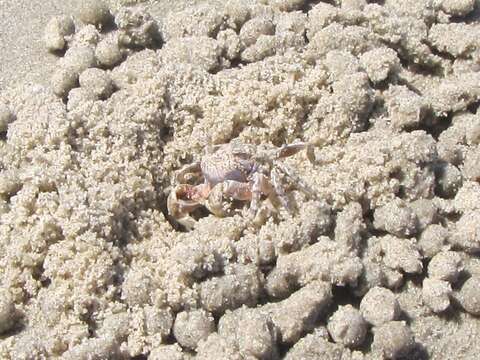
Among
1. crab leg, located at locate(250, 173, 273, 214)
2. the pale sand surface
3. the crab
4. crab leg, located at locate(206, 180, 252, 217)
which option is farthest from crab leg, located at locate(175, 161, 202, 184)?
the pale sand surface

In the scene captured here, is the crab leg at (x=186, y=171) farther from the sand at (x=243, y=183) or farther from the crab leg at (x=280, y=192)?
the crab leg at (x=280, y=192)

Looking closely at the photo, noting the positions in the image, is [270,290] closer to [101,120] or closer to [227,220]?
[227,220]

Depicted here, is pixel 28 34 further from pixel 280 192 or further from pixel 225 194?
pixel 280 192

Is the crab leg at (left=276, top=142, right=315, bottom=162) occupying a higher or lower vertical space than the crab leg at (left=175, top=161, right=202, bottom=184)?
higher

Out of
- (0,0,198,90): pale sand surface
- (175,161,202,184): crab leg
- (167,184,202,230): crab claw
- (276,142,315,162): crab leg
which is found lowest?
(167,184,202,230): crab claw

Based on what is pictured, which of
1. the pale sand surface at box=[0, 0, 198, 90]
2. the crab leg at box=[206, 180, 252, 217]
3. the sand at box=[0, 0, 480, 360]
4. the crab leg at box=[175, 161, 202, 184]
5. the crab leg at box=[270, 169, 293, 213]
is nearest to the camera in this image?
the sand at box=[0, 0, 480, 360]

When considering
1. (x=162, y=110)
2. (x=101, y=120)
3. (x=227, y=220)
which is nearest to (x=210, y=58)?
(x=162, y=110)

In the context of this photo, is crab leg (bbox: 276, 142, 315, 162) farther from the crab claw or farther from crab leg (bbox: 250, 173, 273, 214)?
the crab claw
